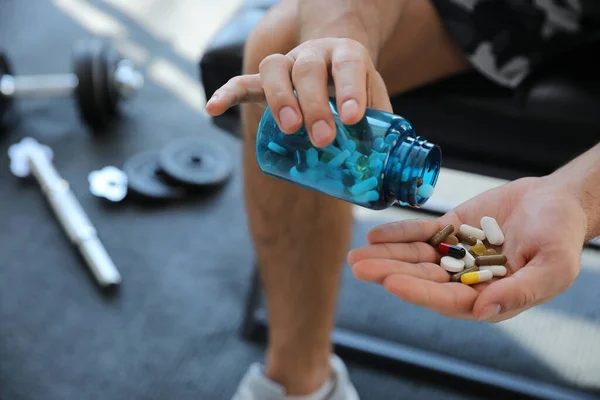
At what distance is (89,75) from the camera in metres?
1.45

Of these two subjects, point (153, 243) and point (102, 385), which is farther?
point (153, 243)

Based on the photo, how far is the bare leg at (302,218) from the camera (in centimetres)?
79

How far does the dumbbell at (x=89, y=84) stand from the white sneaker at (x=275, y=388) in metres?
0.79

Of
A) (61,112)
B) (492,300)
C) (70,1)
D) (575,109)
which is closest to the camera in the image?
(492,300)

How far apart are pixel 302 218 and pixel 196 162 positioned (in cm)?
68

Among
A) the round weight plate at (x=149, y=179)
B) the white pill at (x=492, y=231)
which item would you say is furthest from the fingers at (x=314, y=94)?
the round weight plate at (x=149, y=179)

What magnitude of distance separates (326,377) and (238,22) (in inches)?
21.4

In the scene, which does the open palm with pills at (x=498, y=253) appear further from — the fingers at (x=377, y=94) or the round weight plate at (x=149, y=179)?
the round weight plate at (x=149, y=179)

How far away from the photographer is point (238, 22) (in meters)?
0.96

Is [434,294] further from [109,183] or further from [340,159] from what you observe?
[109,183]

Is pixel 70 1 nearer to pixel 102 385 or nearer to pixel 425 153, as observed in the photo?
pixel 102 385

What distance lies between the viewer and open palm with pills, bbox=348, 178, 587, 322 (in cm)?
51

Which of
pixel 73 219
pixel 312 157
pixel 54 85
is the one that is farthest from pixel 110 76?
pixel 312 157

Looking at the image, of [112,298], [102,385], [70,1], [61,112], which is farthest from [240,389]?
[70,1]
